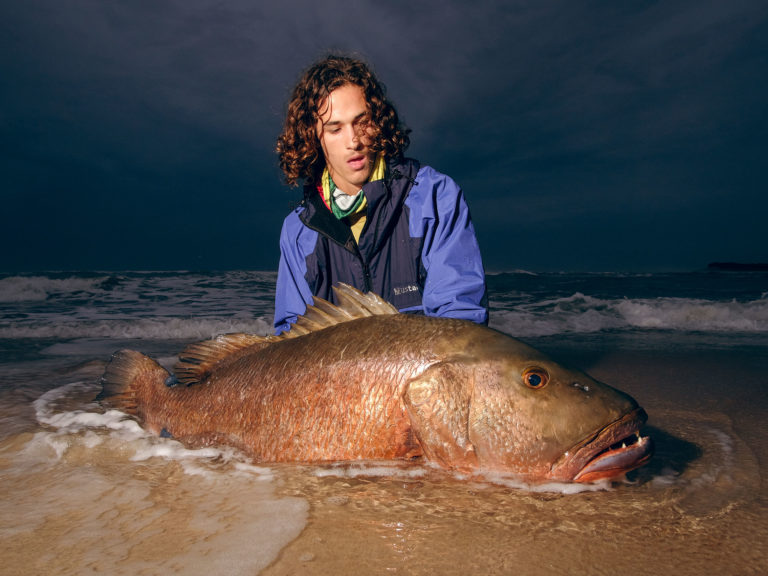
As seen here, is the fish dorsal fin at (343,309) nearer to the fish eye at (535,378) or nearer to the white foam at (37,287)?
the fish eye at (535,378)

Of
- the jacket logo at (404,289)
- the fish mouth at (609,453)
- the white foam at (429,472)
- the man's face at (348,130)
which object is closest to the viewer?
the fish mouth at (609,453)

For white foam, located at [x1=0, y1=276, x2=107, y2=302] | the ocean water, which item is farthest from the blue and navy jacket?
white foam, located at [x1=0, y1=276, x2=107, y2=302]

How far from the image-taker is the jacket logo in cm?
368

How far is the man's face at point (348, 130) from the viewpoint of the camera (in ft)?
11.6

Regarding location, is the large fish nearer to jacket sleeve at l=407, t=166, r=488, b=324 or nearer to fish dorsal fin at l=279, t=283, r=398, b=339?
fish dorsal fin at l=279, t=283, r=398, b=339

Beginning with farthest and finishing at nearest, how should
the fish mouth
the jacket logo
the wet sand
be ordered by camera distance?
the jacket logo → the fish mouth → the wet sand

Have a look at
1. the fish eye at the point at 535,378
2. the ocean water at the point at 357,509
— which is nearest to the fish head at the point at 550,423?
the fish eye at the point at 535,378

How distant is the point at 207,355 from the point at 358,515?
1.56 m

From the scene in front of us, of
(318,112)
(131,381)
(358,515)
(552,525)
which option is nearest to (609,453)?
(552,525)

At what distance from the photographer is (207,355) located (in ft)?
9.39

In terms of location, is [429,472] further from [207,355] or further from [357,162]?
[357,162]

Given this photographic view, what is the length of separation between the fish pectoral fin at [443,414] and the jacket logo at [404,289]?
1792 mm

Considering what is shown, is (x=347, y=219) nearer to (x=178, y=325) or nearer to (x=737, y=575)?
(x=737, y=575)

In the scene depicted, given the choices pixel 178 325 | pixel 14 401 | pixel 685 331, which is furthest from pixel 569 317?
pixel 14 401
